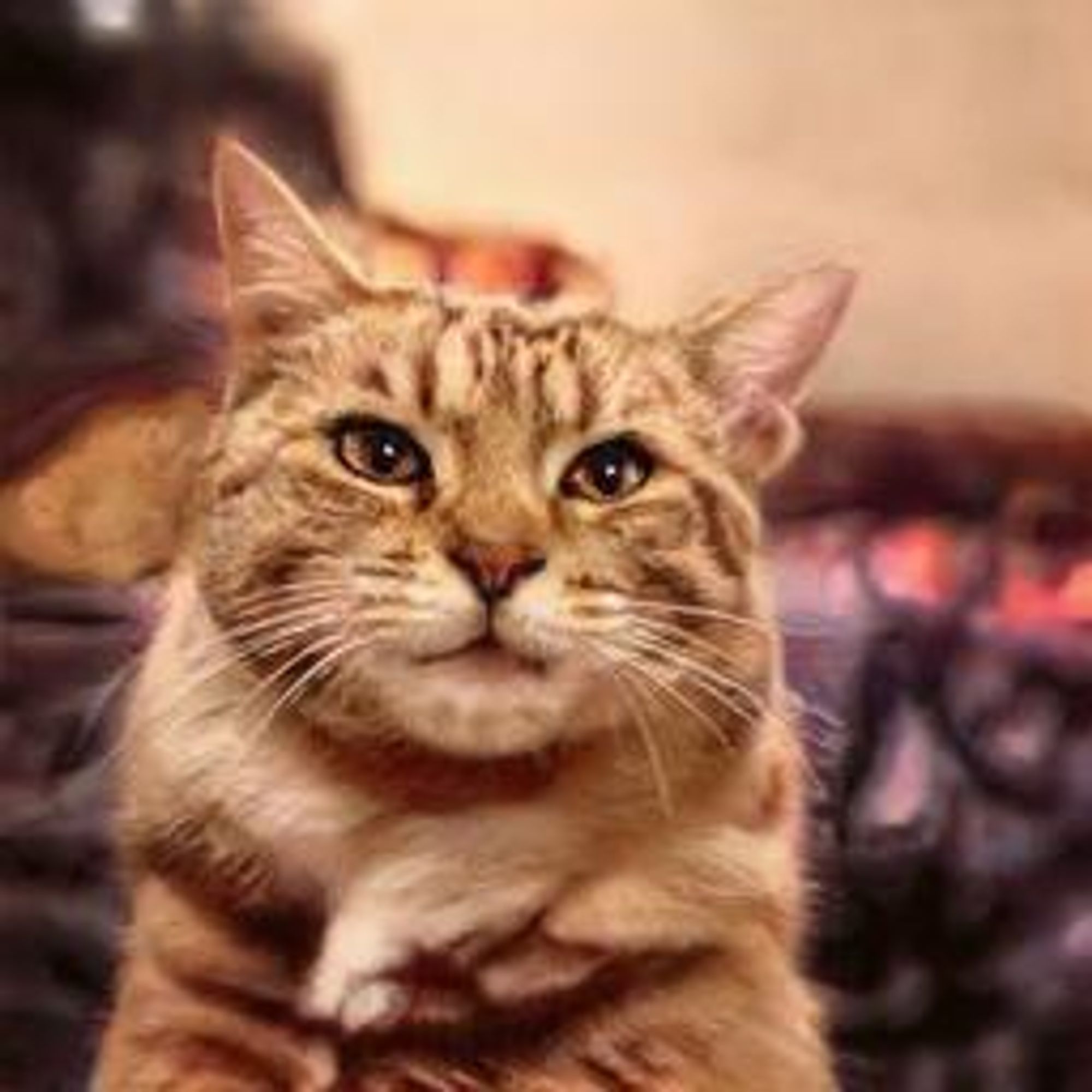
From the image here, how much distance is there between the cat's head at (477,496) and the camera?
0.96 metres

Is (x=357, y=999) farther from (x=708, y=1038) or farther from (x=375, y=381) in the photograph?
(x=375, y=381)

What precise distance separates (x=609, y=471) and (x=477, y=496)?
58 mm

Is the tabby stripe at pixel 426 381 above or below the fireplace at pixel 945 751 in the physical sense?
above

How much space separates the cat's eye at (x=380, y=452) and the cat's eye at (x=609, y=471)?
0.06 meters

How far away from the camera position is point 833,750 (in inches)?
41.4

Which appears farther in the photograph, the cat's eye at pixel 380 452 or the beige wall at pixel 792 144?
the beige wall at pixel 792 144

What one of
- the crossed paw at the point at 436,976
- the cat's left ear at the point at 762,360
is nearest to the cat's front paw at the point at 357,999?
the crossed paw at the point at 436,976

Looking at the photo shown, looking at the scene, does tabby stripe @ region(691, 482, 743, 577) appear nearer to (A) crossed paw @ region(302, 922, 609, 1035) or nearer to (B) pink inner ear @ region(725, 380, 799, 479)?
(B) pink inner ear @ region(725, 380, 799, 479)

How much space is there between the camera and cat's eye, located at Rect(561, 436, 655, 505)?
3.24 ft

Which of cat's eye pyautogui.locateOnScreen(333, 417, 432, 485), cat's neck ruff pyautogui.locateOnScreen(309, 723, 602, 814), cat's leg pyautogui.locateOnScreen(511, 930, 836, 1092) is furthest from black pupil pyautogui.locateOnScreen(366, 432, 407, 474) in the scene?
cat's leg pyautogui.locateOnScreen(511, 930, 836, 1092)

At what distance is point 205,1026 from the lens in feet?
3.25

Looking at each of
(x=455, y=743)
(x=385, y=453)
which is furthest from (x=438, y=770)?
(x=385, y=453)

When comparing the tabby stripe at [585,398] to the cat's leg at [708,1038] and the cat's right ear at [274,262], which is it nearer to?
the cat's right ear at [274,262]

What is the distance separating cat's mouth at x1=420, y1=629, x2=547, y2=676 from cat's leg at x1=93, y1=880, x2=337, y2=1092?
143 millimetres
